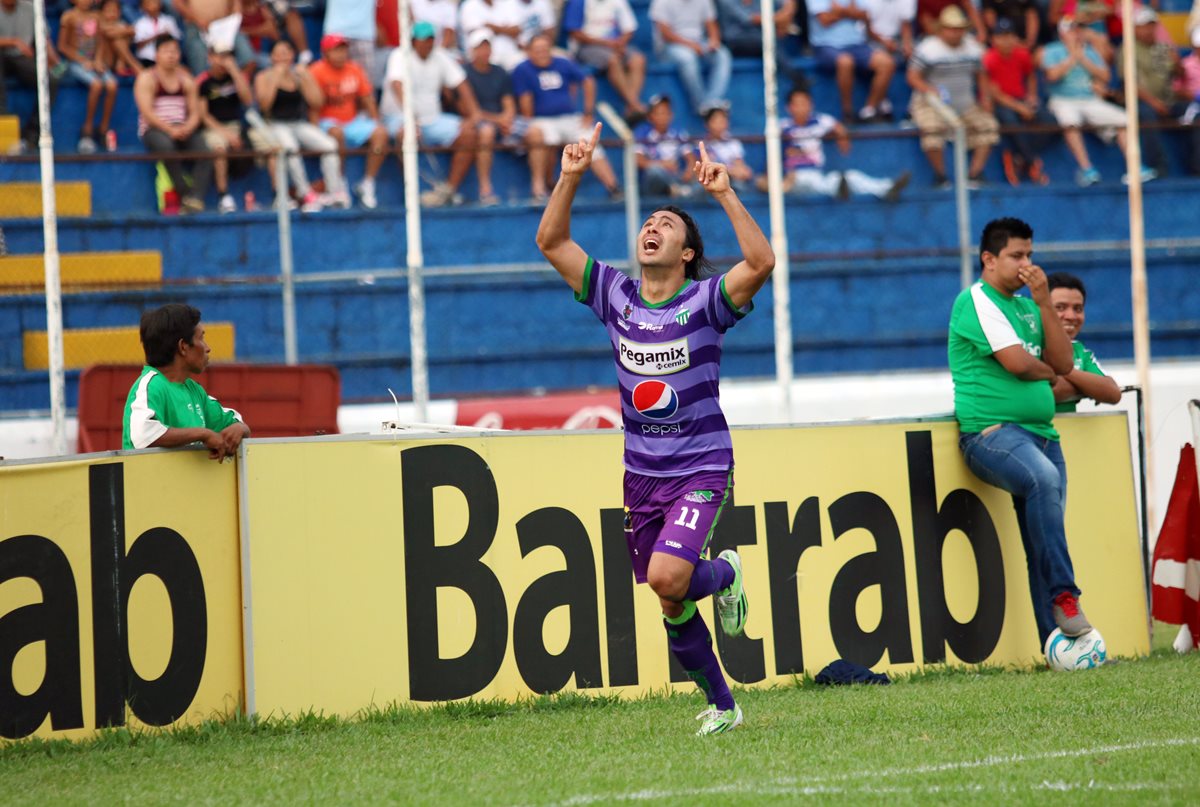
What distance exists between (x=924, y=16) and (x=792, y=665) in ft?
38.5

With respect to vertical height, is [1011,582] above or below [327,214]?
below

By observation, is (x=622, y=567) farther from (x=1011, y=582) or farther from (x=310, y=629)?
(x=1011, y=582)

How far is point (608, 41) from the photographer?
1764cm

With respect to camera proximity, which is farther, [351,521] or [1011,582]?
[1011,582]

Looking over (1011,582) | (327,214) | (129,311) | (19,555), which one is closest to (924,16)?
(327,214)

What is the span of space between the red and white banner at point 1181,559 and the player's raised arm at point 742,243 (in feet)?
12.6

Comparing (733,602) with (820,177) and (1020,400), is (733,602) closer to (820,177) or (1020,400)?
(1020,400)

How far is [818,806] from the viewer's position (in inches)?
200

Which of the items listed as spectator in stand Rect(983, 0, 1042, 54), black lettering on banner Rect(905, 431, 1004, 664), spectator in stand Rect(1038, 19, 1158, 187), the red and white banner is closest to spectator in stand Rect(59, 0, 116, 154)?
spectator in stand Rect(983, 0, 1042, 54)

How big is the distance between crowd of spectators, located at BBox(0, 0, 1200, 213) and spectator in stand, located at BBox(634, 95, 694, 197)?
27 mm

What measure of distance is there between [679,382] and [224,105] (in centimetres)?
1025

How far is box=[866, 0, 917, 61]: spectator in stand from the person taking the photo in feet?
59.4

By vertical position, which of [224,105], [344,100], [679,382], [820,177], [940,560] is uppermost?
[344,100]

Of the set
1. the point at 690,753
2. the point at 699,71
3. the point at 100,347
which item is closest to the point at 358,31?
the point at 699,71
